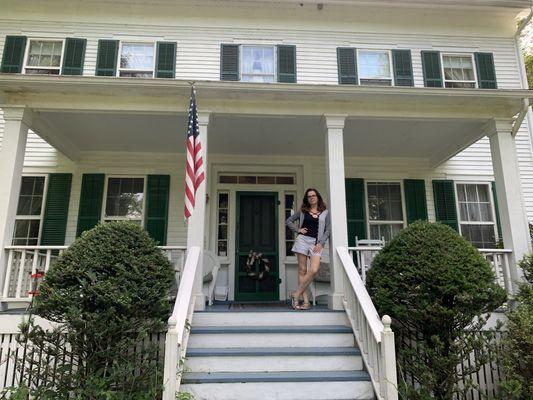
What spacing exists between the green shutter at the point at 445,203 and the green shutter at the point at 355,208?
151 cm

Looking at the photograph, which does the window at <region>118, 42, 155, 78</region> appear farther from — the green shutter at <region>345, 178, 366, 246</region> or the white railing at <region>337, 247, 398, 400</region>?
the white railing at <region>337, 247, 398, 400</region>

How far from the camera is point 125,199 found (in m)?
7.48

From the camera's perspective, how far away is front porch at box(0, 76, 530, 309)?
5328mm

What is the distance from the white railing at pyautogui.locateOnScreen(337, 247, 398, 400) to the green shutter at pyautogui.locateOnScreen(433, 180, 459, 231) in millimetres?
3694

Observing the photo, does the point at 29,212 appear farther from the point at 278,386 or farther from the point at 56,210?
the point at 278,386

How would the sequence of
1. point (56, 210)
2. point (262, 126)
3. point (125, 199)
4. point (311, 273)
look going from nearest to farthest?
point (311, 273)
point (262, 126)
point (56, 210)
point (125, 199)

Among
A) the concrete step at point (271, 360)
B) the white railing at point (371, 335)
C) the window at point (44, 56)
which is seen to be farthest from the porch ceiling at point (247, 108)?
the concrete step at point (271, 360)

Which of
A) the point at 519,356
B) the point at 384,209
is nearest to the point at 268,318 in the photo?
the point at 519,356

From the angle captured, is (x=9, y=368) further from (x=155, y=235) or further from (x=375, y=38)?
(x=375, y=38)

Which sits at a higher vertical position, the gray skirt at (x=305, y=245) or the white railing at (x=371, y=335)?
the gray skirt at (x=305, y=245)

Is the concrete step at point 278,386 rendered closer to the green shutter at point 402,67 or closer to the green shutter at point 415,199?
the green shutter at point 415,199

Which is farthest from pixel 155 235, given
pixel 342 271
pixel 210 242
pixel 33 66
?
pixel 33 66

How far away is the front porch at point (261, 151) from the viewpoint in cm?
533

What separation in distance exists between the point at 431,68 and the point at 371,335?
20.8 ft
